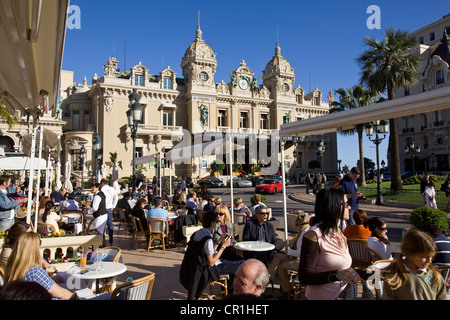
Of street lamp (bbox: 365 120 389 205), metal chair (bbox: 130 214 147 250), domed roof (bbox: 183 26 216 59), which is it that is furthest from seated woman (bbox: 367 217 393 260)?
domed roof (bbox: 183 26 216 59)

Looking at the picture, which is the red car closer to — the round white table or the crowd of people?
the round white table

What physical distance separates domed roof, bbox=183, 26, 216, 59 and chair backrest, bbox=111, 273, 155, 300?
35278 mm

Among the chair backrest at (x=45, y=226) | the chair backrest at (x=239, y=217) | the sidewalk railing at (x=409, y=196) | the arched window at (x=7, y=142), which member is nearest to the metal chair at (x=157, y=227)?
the chair backrest at (x=239, y=217)

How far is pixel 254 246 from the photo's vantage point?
4.55 metres

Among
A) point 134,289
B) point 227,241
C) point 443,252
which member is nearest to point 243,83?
point 227,241

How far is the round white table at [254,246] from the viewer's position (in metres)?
4.39

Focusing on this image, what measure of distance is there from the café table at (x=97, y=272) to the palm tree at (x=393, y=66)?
17789 mm

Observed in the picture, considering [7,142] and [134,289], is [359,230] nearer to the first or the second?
[134,289]

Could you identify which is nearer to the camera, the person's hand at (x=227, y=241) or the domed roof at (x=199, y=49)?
the person's hand at (x=227, y=241)

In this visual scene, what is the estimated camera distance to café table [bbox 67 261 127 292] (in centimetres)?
333

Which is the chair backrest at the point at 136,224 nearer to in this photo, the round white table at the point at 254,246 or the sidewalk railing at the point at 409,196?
the round white table at the point at 254,246

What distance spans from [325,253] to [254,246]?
2287mm
